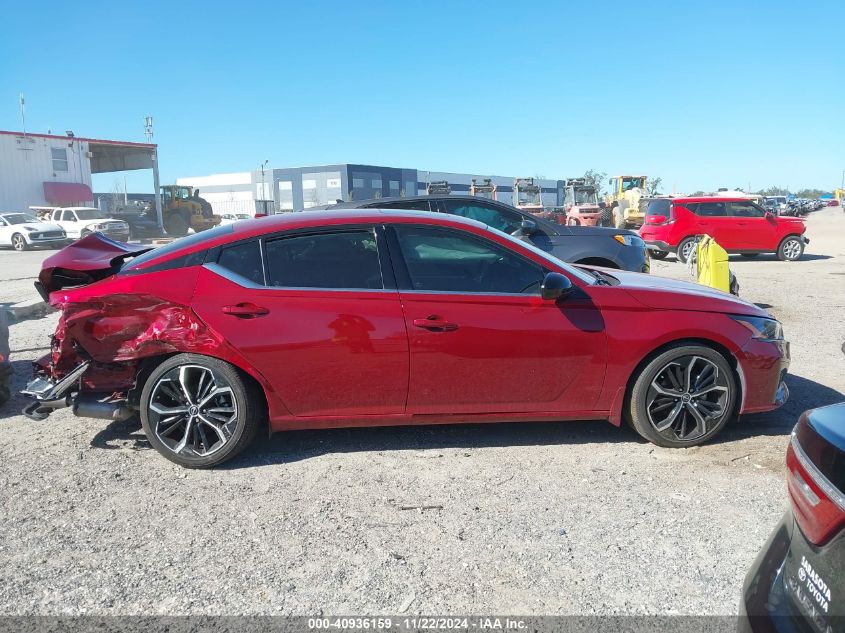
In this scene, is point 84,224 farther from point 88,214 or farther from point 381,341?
point 381,341

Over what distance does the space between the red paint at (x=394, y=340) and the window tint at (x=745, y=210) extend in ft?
48.2

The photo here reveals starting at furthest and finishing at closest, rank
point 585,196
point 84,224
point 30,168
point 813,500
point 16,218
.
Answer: point 585,196
point 30,168
point 84,224
point 16,218
point 813,500

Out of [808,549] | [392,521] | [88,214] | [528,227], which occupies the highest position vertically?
[88,214]

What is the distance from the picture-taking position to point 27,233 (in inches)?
1001

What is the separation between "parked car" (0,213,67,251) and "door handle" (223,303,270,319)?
26518 mm

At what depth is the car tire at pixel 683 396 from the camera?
3.99 m

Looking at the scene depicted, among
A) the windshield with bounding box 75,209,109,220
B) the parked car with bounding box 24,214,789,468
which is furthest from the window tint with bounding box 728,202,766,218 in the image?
the windshield with bounding box 75,209,109,220

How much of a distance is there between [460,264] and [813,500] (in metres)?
2.80

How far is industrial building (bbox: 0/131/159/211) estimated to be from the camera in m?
34.1

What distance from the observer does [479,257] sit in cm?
405

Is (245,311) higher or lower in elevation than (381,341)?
higher

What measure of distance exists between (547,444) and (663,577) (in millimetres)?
1506

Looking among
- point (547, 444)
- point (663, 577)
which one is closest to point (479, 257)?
point (547, 444)

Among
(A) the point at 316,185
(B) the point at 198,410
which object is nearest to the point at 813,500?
(B) the point at 198,410
